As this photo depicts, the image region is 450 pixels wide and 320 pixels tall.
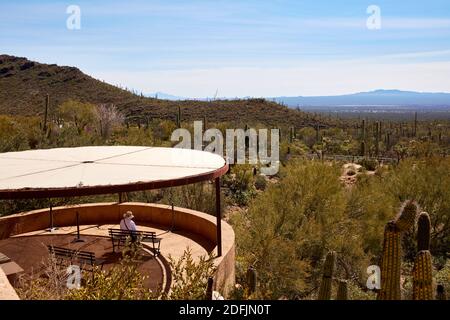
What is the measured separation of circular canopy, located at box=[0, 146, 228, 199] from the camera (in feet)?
27.0

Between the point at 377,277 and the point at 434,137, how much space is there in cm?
4825

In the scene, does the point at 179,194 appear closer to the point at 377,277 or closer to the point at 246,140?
the point at 377,277

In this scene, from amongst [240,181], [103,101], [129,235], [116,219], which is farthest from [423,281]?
[103,101]

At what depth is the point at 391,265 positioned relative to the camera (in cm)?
604

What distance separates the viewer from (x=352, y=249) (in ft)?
49.0

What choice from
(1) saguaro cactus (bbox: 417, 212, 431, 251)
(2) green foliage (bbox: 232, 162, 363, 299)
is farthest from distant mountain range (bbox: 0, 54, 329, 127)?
(1) saguaro cactus (bbox: 417, 212, 431, 251)

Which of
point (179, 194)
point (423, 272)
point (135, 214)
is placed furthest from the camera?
point (179, 194)

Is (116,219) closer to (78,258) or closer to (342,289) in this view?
(78,258)

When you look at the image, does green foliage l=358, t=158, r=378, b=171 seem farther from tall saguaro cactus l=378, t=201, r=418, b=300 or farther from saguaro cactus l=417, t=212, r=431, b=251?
tall saguaro cactus l=378, t=201, r=418, b=300

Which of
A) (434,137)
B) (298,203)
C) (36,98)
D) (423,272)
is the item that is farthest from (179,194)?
(36,98)

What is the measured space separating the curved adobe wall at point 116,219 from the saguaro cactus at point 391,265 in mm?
5037

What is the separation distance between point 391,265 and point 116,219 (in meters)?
10.1

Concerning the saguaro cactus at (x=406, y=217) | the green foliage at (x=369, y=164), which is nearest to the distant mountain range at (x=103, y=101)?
the green foliage at (x=369, y=164)

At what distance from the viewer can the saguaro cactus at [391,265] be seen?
6023 mm
